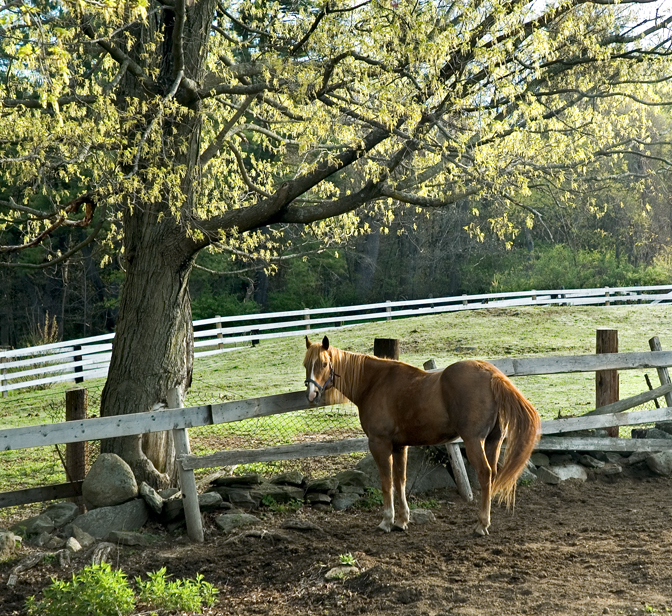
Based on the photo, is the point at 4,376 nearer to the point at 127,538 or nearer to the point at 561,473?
the point at 127,538

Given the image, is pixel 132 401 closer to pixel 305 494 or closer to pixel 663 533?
pixel 305 494

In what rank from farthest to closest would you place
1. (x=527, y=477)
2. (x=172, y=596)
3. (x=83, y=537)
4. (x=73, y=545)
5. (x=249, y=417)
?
1. (x=527, y=477)
2. (x=249, y=417)
3. (x=83, y=537)
4. (x=73, y=545)
5. (x=172, y=596)

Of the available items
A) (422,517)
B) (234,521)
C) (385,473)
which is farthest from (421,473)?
(234,521)

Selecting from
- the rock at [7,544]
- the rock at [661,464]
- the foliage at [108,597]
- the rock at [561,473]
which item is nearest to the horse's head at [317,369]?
the foliage at [108,597]

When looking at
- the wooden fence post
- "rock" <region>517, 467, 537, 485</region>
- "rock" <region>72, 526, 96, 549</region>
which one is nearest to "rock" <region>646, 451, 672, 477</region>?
the wooden fence post

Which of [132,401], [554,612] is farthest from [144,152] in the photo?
[554,612]

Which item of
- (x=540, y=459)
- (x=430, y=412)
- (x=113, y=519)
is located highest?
(x=430, y=412)

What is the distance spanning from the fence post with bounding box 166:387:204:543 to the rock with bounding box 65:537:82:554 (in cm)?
96

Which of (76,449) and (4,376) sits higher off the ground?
(76,449)

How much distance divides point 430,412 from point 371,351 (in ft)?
44.9

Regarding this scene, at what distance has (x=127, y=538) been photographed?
6602 millimetres

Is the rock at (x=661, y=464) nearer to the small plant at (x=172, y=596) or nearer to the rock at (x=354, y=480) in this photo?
the rock at (x=354, y=480)

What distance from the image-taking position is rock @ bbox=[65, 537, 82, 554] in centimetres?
629

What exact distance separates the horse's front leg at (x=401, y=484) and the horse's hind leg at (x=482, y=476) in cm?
65
